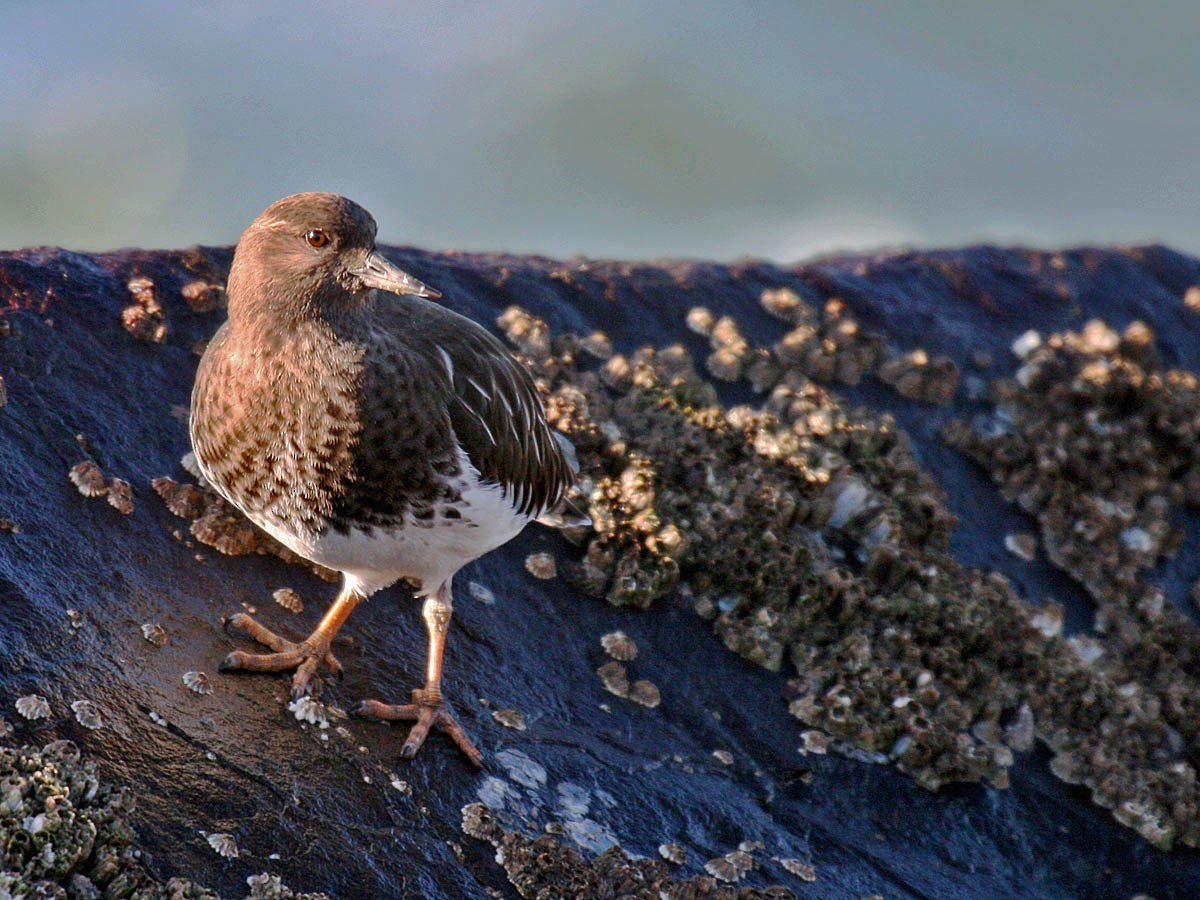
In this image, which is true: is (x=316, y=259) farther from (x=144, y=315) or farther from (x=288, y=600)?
(x=144, y=315)

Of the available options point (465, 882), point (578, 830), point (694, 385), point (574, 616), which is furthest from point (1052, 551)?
point (465, 882)

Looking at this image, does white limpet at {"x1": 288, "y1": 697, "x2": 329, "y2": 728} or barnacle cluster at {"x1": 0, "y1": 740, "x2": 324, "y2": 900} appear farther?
white limpet at {"x1": 288, "y1": 697, "x2": 329, "y2": 728}

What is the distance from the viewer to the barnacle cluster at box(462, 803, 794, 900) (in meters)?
4.83

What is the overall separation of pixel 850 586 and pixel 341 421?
310 cm

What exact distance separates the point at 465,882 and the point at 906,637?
2988 mm

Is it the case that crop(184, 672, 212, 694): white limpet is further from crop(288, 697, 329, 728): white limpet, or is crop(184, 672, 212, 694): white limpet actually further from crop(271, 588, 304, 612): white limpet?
crop(271, 588, 304, 612): white limpet

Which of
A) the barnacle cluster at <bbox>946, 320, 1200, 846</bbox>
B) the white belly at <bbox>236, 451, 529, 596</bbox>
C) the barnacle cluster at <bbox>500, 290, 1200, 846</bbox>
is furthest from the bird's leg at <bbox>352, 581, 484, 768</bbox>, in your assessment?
the barnacle cluster at <bbox>946, 320, 1200, 846</bbox>

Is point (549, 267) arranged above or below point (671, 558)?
above

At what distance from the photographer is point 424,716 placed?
5.29 metres

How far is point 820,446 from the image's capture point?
7375 millimetres

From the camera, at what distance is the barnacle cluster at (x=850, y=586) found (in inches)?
257

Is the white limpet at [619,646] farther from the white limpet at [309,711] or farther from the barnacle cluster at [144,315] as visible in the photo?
the barnacle cluster at [144,315]

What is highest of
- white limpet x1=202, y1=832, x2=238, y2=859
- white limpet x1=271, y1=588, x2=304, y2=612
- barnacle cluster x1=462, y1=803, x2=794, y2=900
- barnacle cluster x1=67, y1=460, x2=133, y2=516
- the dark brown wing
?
the dark brown wing

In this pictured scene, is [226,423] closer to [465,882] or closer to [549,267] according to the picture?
[465,882]
